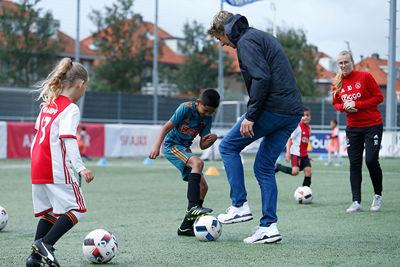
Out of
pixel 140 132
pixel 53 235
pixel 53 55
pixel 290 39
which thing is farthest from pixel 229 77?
pixel 53 235

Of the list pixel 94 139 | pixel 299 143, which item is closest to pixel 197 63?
pixel 94 139

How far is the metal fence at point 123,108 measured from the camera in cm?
2669

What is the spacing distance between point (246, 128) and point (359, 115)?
3116mm

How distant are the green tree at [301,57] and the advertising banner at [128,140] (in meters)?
23.5

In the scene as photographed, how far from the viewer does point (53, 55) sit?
35.0 metres

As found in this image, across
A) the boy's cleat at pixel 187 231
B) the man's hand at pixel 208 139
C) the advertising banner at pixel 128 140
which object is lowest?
the advertising banner at pixel 128 140

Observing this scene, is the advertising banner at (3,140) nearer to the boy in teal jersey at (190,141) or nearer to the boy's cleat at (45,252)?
the boy in teal jersey at (190,141)

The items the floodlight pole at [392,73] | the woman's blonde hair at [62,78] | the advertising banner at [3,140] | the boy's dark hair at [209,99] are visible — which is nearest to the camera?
the woman's blonde hair at [62,78]

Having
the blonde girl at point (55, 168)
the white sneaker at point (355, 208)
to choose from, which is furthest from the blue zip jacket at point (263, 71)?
the white sneaker at point (355, 208)

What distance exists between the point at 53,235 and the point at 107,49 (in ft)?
118

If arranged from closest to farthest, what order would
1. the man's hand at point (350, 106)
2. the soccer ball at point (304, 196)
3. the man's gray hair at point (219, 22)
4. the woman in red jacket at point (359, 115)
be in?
the man's gray hair at point (219, 22)
the man's hand at point (350, 106)
the woman in red jacket at point (359, 115)
the soccer ball at point (304, 196)

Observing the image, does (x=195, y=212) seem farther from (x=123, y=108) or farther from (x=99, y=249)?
(x=123, y=108)

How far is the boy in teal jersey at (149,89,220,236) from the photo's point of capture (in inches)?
230

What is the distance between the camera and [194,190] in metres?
5.88
